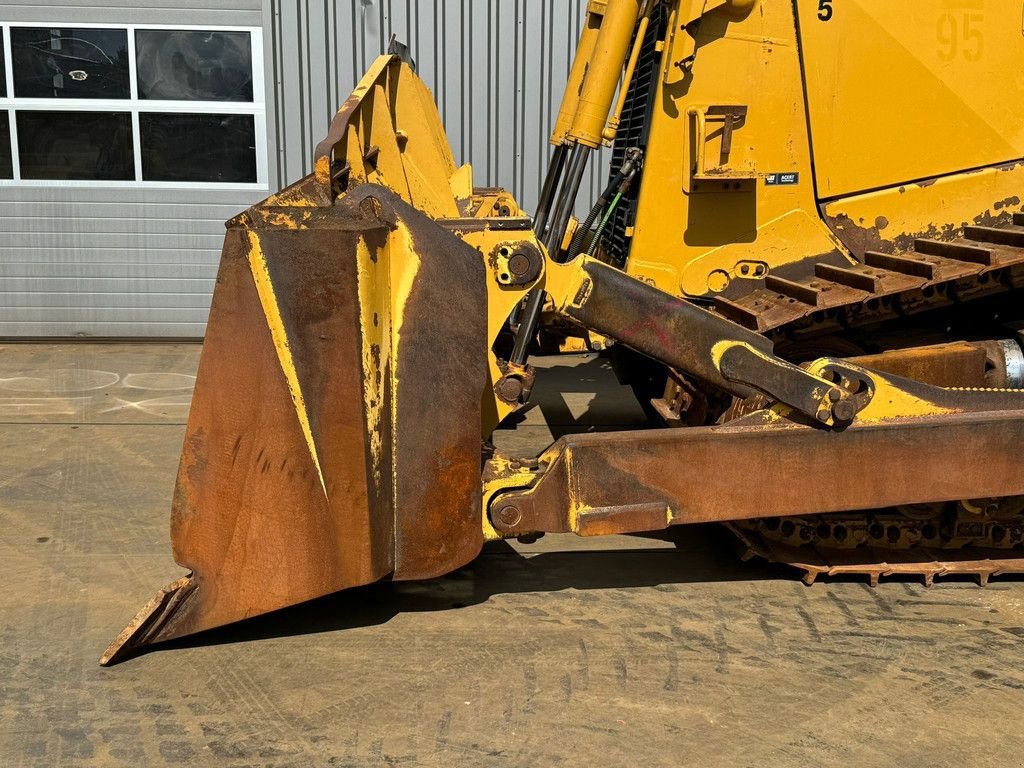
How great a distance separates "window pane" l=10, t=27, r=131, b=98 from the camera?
8781mm

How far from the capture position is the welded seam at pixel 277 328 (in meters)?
3.12

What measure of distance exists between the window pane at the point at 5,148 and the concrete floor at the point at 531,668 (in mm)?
5366

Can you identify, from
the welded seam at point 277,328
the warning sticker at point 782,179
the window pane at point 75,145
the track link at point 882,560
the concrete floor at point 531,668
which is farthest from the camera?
the window pane at point 75,145

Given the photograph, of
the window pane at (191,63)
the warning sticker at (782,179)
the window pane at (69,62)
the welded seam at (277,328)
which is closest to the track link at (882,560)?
the warning sticker at (782,179)

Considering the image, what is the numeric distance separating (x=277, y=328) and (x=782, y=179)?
223 centimetres

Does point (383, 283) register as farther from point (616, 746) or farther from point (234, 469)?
point (616, 746)

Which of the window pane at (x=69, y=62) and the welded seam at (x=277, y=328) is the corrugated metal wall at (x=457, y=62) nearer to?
the window pane at (x=69, y=62)

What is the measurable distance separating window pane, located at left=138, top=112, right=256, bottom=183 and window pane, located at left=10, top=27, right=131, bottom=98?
46 centimetres

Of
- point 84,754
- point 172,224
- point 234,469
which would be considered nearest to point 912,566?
point 234,469

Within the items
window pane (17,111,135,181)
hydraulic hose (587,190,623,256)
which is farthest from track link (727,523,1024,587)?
window pane (17,111,135,181)

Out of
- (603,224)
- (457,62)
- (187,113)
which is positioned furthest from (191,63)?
(603,224)

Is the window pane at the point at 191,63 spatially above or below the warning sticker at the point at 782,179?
above

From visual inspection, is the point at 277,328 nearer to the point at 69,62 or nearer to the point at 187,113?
the point at 187,113

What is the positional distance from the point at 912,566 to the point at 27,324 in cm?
805
